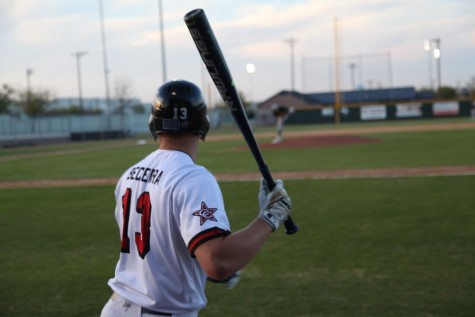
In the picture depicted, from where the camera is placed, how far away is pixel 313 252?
721cm

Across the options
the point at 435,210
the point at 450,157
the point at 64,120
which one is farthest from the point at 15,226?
the point at 64,120

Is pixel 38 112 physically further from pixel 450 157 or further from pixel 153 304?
pixel 153 304

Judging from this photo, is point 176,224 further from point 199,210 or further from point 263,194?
point 263,194

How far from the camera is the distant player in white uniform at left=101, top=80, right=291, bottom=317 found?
221 cm

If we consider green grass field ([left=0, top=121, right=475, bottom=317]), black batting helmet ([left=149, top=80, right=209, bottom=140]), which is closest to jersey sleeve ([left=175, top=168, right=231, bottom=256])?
black batting helmet ([left=149, top=80, right=209, bottom=140])

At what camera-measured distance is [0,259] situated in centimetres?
756

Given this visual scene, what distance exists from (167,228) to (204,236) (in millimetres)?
237

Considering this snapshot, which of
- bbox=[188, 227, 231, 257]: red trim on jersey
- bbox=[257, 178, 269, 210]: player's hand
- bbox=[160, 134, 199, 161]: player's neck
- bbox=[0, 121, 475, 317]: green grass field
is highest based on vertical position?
bbox=[160, 134, 199, 161]: player's neck

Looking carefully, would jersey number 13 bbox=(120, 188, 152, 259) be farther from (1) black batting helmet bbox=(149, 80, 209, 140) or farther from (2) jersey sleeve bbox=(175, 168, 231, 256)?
(1) black batting helmet bbox=(149, 80, 209, 140)

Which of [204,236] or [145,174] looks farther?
[145,174]

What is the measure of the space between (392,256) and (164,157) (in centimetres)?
506

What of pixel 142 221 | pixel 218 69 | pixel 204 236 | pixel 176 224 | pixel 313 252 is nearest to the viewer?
pixel 204 236

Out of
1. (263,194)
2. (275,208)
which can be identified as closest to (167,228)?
(275,208)

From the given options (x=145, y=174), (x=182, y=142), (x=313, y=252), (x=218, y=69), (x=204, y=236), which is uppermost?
(x=218, y=69)
